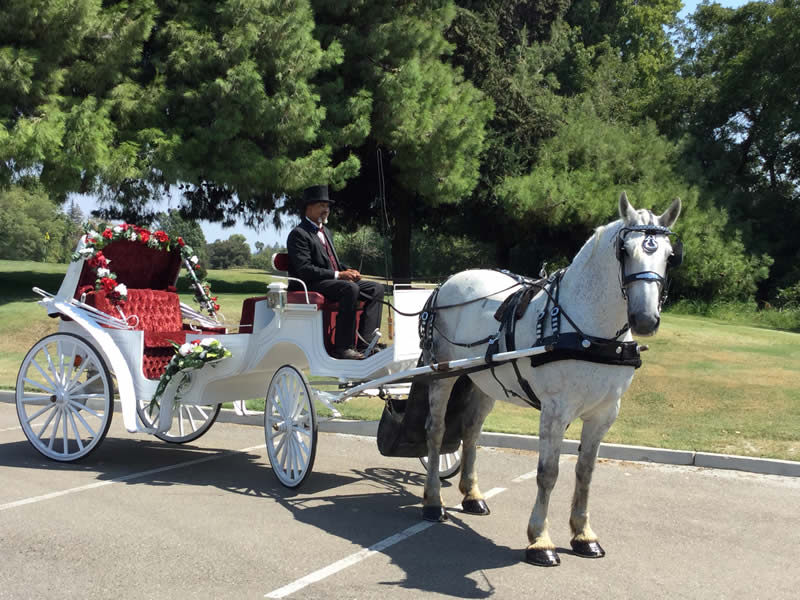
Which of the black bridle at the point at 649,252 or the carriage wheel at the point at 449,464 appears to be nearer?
the black bridle at the point at 649,252

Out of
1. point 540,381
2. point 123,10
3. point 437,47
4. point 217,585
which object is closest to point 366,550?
point 217,585

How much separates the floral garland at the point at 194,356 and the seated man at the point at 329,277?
3.09 feet

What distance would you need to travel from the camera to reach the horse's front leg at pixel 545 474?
16.9 ft

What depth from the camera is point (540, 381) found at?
5.27 meters

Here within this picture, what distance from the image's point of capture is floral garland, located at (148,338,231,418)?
7.43 metres

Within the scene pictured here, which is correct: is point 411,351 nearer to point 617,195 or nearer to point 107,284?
point 107,284

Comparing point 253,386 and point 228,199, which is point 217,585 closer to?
point 253,386

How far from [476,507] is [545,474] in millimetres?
1380

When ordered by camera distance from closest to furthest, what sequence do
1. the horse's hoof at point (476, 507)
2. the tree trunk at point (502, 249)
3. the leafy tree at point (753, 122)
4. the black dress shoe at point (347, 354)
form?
the horse's hoof at point (476, 507), the black dress shoe at point (347, 354), the tree trunk at point (502, 249), the leafy tree at point (753, 122)

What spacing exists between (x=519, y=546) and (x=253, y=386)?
11.5ft

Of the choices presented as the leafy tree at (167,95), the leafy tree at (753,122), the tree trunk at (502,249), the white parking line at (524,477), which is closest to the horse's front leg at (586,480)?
the white parking line at (524,477)

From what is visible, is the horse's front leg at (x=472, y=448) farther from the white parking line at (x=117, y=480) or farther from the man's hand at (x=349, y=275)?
the white parking line at (x=117, y=480)

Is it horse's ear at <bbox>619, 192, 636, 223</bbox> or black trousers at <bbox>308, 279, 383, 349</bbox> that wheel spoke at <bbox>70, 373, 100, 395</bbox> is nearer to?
black trousers at <bbox>308, 279, 383, 349</bbox>

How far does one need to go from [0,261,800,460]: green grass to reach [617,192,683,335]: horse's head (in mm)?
4514
